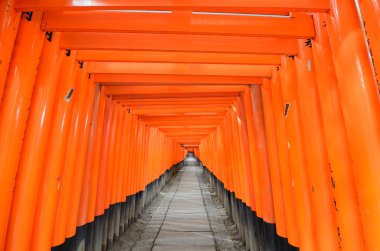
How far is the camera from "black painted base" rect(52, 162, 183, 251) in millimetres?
3034

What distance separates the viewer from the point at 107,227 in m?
4.41

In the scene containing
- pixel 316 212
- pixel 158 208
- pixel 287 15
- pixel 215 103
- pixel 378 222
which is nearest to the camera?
pixel 378 222

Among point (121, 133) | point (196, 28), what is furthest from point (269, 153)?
point (121, 133)

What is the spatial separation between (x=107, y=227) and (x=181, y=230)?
207 centimetres

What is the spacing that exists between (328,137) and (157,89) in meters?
2.80

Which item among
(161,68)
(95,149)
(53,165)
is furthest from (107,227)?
(161,68)

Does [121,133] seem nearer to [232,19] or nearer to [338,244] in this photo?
[232,19]

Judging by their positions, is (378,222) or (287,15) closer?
(378,222)

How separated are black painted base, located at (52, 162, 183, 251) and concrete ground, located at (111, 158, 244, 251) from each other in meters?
0.23

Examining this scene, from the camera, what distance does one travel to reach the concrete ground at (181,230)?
4801 millimetres

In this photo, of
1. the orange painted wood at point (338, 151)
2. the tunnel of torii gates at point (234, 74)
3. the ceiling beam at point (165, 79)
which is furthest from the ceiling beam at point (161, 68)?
the orange painted wood at point (338, 151)

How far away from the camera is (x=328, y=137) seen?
1.71 meters

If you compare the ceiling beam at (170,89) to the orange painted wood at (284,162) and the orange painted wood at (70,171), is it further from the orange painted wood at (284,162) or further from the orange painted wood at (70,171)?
the orange painted wood at (284,162)

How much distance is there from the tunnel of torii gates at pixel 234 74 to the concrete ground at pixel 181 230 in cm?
216
